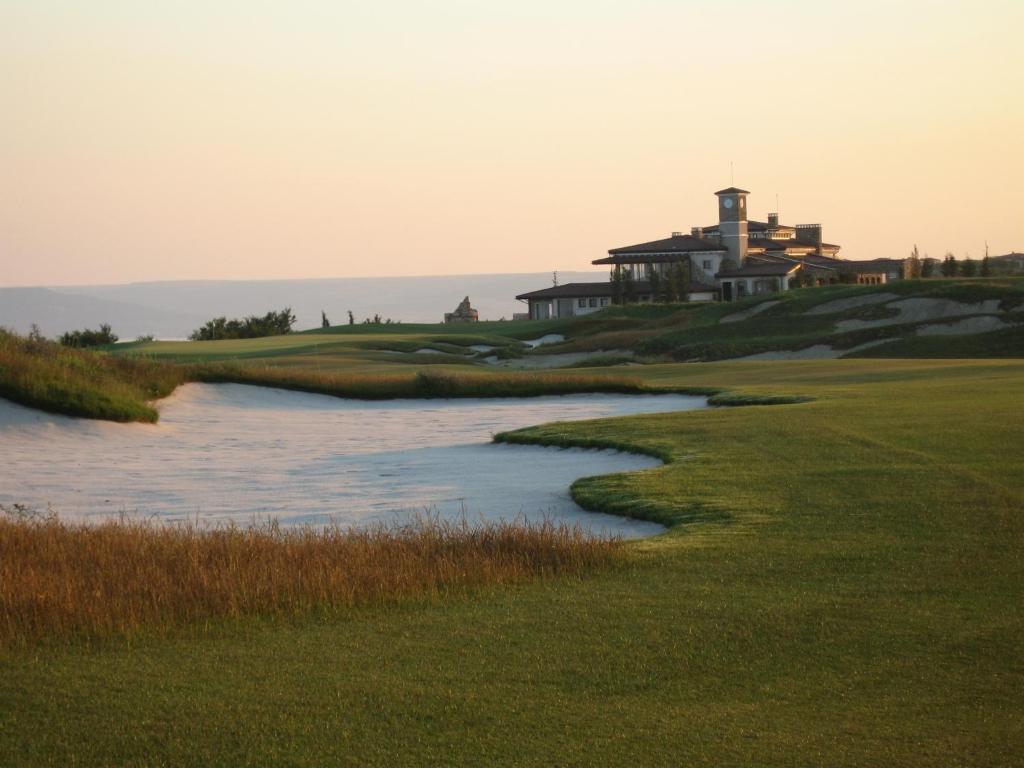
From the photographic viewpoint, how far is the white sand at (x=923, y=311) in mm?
56781

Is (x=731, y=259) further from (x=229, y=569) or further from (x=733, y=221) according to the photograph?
(x=229, y=569)

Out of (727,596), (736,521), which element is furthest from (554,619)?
(736,521)

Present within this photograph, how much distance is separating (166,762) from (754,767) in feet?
8.96

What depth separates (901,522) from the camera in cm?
1207

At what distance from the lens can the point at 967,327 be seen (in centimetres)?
5481

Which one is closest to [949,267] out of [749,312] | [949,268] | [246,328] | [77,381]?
[949,268]

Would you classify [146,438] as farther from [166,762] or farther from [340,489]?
[166,762]

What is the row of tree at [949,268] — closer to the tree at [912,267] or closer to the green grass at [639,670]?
the tree at [912,267]

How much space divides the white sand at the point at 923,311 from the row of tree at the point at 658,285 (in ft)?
95.6

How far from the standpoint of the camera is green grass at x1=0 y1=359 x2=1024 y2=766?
635 cm

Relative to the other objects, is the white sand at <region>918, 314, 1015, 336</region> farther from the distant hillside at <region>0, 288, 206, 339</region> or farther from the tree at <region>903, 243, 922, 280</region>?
the distant hillside at <region>0, 288, 206, 339</region>

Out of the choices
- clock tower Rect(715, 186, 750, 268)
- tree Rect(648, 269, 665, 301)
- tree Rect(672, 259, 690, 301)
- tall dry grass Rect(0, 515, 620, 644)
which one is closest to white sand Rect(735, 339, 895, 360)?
tree Rect(672, 259, 690, 301)

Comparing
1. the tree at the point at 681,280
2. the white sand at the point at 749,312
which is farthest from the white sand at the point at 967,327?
the tree at the point at 681,280

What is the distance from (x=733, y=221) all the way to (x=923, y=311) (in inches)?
1726
